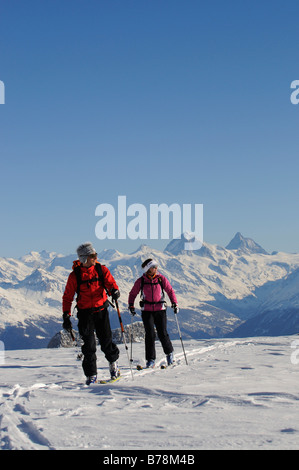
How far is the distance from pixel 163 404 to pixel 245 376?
283 cm

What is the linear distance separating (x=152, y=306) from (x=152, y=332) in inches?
26.7

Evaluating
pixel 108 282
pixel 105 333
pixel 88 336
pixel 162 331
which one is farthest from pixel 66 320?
pixel 162 331

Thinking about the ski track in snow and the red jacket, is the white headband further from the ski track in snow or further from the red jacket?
the ski track in snow

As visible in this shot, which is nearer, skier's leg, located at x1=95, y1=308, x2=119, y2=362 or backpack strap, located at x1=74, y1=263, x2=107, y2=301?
backpack strap, located at x1=74, y1=263, x2=107, y2=301

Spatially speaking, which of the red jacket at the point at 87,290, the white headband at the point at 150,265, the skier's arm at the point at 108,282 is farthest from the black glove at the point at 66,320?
the white headband at the point at 150,265

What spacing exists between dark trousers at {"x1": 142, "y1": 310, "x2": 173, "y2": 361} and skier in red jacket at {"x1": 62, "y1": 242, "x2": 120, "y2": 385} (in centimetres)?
214

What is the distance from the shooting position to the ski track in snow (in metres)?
5.04

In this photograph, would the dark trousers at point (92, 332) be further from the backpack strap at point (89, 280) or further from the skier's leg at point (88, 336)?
the backpack strap at point (89, 280)

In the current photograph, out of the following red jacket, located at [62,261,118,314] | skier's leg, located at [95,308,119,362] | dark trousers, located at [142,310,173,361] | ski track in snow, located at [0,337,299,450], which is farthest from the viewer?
dark trousers, located at [142,310,173,361]

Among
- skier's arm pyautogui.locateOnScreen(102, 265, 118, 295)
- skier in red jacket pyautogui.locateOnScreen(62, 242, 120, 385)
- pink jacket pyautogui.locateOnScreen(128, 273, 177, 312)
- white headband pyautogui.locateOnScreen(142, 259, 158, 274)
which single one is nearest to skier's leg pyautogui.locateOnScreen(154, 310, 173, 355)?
pink jacket pyautogui.locateOnScreen(128, 273, 177, 312)

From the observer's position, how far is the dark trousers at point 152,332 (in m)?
11.5

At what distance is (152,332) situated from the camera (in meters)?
11.6
